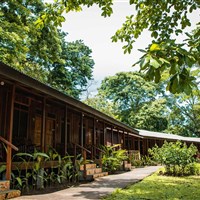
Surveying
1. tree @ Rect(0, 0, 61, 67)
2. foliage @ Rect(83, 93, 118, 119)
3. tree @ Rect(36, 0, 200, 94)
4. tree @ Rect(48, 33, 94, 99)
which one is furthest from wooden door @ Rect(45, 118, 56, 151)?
foliage @ Rect(83, 93, 118, 119)

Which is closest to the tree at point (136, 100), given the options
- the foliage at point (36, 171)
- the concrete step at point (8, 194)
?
the foliage at point (36, 171)

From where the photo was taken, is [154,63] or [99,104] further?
[99,104]

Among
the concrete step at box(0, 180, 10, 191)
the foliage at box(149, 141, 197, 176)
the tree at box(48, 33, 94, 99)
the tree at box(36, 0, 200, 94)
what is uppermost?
the tree at box(48, 33, 94, 99)

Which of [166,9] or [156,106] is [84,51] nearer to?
[156,106]

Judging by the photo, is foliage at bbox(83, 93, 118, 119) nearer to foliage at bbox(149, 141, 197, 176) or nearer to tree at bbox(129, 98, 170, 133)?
tree at bbox(129, 98, 170, 133)

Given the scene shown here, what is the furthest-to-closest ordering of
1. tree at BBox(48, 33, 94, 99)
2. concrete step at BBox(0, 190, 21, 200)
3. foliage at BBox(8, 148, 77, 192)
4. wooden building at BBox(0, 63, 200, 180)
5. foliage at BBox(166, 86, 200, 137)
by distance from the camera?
1. foliage at BBox(166, 86, 200, 137)
2. tree at BBox(48, 33, 94, 99)
3. foliage at BBox(8, 148, 77, 192)
4. wooden building at BBox(0, 63, 200, 180)
5. concrete step at BBox(0, 190, 21, 200)

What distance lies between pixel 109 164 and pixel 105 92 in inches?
1072

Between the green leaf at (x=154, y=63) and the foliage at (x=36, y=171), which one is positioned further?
Answer: the foliage at (x=36, y=171)

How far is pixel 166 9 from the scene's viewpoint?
19.3ft

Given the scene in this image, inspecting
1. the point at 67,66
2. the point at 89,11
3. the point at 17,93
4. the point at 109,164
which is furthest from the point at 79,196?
the point at 67,66

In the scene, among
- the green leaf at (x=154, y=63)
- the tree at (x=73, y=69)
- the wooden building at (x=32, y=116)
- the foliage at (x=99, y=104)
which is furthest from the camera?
the foliage at (x=99, y=104)

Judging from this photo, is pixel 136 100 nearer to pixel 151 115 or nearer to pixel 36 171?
pixel 151 115

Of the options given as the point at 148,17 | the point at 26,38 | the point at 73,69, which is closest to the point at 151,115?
the point at 73,69

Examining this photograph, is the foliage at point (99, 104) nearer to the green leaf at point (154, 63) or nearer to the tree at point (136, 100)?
the tree at point (136, 100)
